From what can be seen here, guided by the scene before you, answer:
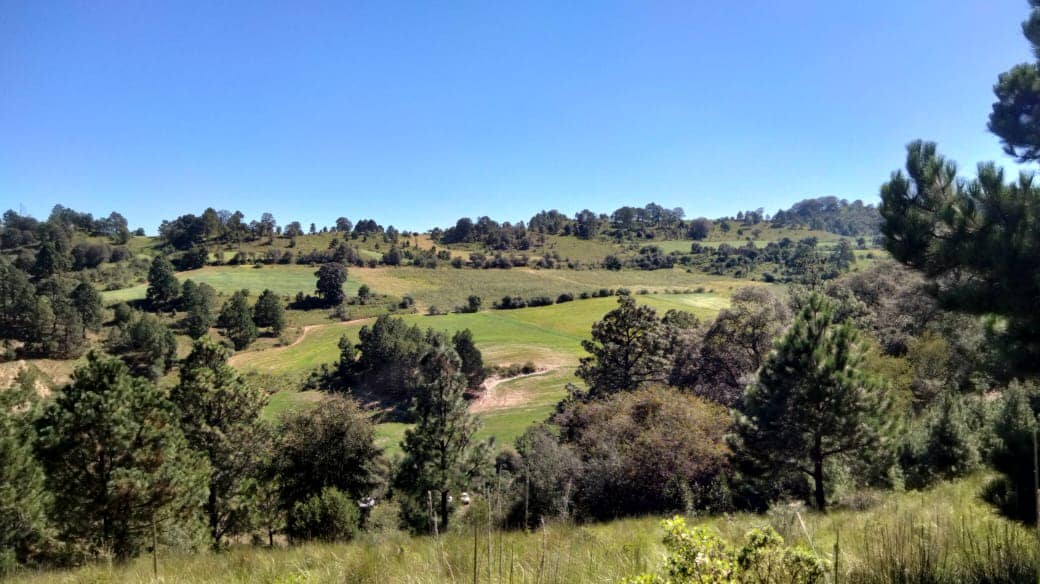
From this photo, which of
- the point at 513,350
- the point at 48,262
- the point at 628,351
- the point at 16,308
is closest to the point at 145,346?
the point at 16,308

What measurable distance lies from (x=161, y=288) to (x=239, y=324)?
21.8 meters

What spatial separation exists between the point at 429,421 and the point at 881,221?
63.9 feet

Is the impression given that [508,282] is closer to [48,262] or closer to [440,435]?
[440,435]

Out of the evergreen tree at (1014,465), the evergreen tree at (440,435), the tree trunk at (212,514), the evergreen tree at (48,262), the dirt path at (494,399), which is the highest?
the evergreen tree at (48,262)

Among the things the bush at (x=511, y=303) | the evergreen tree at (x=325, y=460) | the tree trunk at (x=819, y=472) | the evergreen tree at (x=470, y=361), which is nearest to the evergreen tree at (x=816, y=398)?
the tree trunk at (x=819, y=472)

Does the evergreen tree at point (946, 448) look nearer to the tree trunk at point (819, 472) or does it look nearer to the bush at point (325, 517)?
the tree trunk at point (819, 472)

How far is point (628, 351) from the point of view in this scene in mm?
37000

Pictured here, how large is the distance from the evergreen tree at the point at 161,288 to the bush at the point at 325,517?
269 feet

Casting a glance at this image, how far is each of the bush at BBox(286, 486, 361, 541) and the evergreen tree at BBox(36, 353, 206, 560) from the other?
254 inches

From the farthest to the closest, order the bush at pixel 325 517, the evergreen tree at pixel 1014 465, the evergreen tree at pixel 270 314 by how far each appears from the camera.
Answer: the evergreen tree at pixel 270 314 → the bush at pixel 325 517 → the evergreen tree at pixel 1014 465

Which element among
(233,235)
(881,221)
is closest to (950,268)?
(881,221)

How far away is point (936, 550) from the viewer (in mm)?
3877

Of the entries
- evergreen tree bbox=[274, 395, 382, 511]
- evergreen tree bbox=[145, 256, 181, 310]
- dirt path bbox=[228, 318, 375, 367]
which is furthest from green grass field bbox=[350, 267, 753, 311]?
evergreen tree bbox=[274, 395, 382, 511]

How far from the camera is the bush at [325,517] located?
20.0 m
